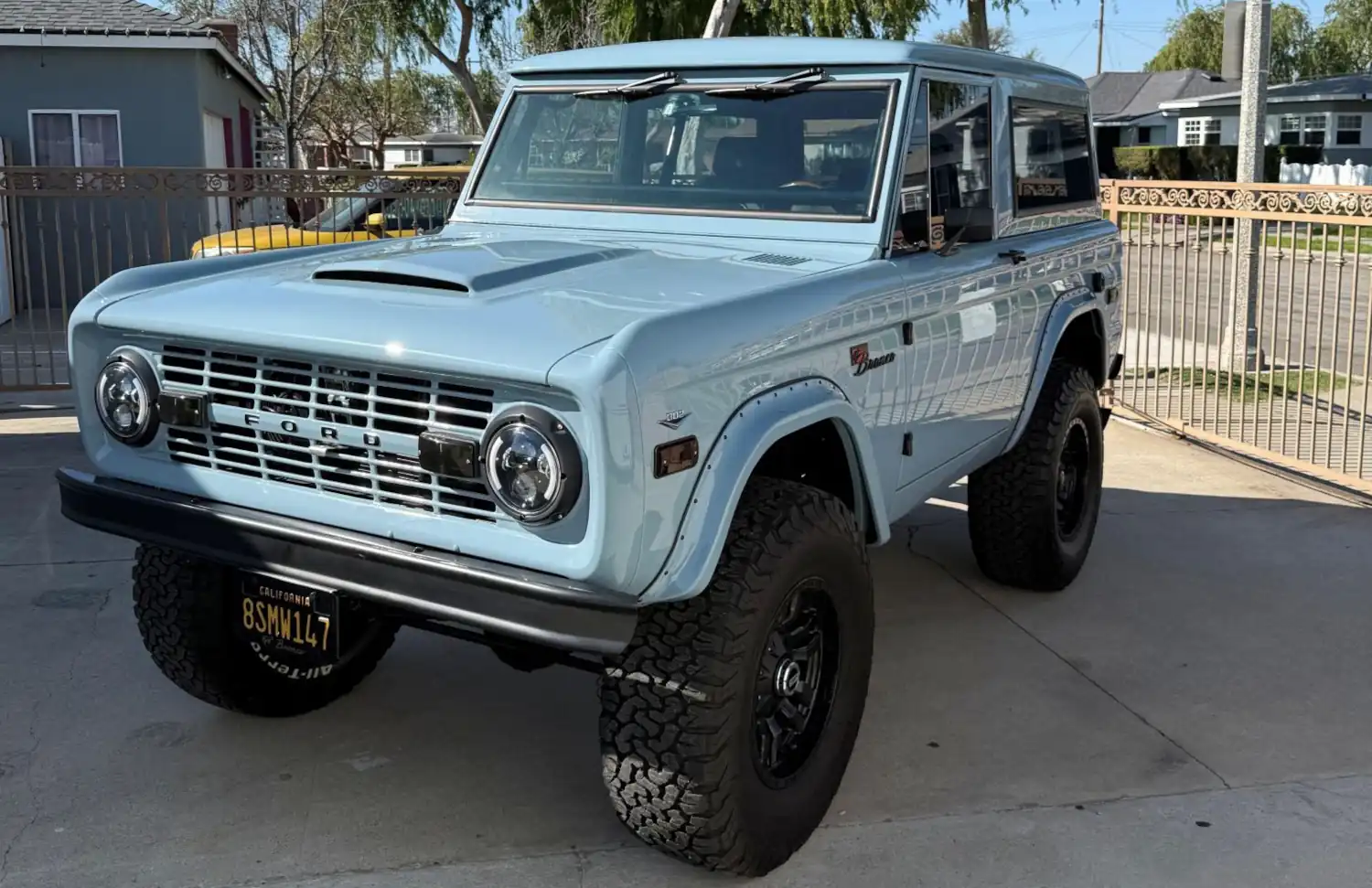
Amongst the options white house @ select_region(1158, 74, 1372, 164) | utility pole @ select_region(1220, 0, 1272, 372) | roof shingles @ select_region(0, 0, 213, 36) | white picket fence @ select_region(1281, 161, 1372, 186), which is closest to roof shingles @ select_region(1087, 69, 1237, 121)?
white house @ select_region(1158, 74, 1372, 164)

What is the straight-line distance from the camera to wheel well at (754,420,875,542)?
3629 millimetres

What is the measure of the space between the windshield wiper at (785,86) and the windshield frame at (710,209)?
0.7 inches

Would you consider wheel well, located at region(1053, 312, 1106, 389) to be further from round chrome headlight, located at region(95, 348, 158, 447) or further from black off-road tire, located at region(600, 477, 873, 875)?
round chrome headlight, located at region(95, 348, 158, 447)

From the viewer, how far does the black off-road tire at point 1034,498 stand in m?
5.21

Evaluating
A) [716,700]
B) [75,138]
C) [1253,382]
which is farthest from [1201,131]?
[716,700]

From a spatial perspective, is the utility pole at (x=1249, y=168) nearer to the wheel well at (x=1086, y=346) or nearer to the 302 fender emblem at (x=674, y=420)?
the wheel well at (x=1086, y=346)

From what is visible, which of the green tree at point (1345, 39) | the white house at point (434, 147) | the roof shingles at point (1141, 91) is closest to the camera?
the roof shingles at point (1141, 91)

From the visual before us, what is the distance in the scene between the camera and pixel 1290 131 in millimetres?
47750

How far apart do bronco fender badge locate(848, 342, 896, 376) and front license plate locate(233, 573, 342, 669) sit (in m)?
1.49

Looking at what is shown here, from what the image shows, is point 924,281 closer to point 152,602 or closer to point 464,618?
point 464,618

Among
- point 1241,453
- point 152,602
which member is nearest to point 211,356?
point 152,602

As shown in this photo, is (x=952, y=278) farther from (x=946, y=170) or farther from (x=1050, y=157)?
(x=1050, y=157)

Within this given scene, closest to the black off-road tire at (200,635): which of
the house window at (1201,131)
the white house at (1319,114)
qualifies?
the white house at (1319,114)

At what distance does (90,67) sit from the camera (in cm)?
1538
